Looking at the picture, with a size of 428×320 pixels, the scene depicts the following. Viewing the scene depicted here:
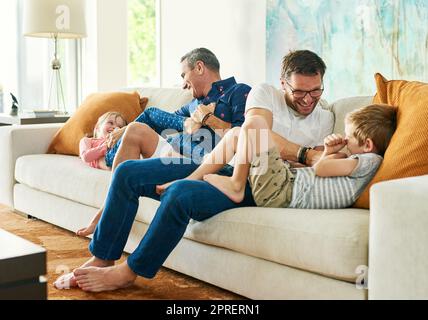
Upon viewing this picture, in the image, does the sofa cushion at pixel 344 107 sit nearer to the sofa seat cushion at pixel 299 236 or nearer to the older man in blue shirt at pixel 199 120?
the older man in blue shirt at pixel 199 120

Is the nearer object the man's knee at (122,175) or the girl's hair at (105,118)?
the man's knee at (122,175)

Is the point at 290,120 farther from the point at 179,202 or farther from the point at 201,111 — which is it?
the point at 179,202

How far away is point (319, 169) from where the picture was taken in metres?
2.21

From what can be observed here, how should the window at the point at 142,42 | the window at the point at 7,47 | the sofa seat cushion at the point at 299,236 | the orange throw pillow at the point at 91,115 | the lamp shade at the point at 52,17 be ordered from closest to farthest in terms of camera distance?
the sofa seat cushion at the point at 299,236 < the orange throw pillow at the point at 91,115 < the lamp shade at the point at 52,17 < the window at the point at 7,47 < the window at the point at 142,42

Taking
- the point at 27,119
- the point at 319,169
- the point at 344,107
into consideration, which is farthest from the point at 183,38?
the point at 319,169

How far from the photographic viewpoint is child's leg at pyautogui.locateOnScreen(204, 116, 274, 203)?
2.24 metres

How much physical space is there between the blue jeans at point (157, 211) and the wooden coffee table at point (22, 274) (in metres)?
0.71

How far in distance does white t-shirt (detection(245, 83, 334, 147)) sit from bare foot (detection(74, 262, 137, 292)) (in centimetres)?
82

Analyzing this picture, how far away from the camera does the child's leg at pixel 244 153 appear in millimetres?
2242

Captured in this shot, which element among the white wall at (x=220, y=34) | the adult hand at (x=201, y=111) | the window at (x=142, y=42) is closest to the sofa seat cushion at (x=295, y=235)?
the adult hand at (x=201, y=111)

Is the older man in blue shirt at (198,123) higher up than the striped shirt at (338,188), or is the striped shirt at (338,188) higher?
the older man in blue shirt at (198,123)

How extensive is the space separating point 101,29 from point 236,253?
12.3ft

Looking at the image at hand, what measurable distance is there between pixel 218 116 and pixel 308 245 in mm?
1061
